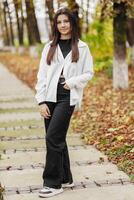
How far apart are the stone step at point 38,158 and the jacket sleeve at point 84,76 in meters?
1.96

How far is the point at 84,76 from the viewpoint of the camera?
19.2 feet

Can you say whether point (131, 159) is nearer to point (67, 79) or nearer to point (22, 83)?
point (67, 79)

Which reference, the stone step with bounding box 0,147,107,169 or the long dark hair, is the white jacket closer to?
the long dark hair

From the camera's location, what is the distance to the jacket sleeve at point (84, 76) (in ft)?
19.0

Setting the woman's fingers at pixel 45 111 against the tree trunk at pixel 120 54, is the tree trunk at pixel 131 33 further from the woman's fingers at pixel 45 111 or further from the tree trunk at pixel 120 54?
the woman's fingers at pixel 45 111

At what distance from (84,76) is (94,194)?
1.30 metres

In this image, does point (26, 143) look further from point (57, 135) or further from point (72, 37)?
point (72, 37)

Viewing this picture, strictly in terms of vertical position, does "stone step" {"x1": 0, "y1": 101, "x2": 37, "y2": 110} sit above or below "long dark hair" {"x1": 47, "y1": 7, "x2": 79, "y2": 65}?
below

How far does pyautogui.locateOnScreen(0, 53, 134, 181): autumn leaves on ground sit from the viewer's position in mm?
7848

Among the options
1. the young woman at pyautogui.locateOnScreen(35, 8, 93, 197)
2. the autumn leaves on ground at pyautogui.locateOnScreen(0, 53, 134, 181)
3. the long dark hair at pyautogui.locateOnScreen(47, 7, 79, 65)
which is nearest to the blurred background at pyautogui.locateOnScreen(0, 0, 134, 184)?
the autumn leaves on ground at pyautogui.locateOnScreen(0, 53, 134, 181)

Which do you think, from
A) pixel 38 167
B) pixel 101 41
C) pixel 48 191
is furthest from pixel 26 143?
pixel 101 41

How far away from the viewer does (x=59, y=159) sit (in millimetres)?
5965

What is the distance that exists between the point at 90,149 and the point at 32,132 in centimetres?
183

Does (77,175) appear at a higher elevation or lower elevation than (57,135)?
lower
